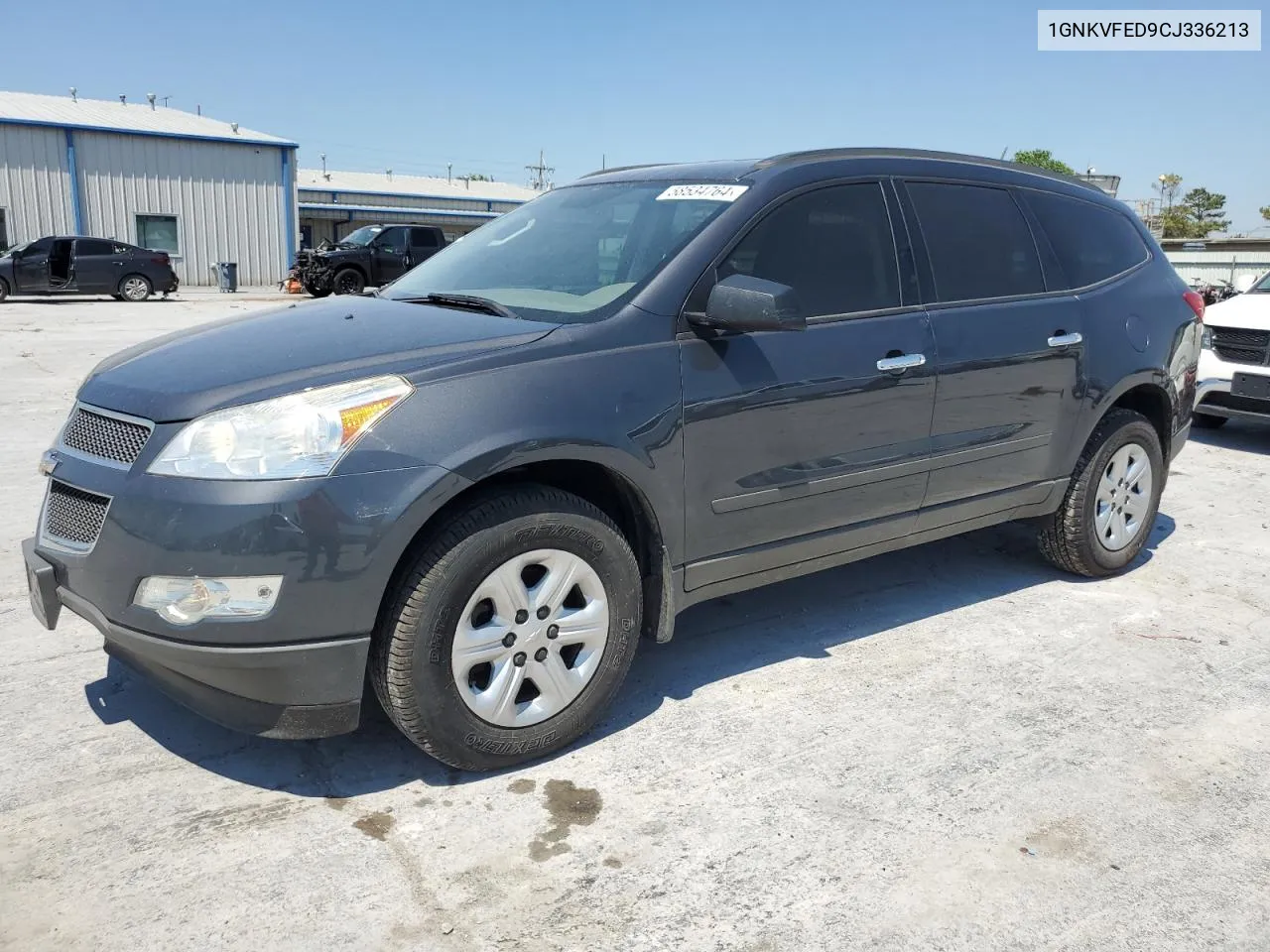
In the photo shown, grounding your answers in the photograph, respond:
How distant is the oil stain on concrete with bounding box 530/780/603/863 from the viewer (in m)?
2.76

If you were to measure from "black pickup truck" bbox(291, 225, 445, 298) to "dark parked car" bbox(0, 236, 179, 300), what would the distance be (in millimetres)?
3243

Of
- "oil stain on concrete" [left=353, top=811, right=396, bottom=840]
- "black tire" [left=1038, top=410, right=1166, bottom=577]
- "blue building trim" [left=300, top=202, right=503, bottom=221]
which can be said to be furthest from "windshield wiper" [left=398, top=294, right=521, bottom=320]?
"blue building trim" [left=300, top=202, right=503, bottom=221]

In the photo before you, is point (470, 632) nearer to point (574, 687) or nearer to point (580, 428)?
point (574, 687)

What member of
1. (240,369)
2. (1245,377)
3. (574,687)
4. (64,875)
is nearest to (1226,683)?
(574,687)

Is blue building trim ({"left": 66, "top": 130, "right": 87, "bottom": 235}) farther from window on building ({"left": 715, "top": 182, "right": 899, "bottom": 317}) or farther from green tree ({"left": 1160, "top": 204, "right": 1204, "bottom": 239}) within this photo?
green tree ({"left": 1160, "top": 204, "right": 1204, "bottom": 239})

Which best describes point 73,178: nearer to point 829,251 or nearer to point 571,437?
point 829,251

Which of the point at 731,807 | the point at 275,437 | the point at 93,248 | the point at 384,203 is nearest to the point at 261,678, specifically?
the point at 275,437

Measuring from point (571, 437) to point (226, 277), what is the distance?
2831cm

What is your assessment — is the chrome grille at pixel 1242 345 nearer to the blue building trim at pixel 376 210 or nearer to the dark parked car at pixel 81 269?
the dark parked car at pixel 81 269

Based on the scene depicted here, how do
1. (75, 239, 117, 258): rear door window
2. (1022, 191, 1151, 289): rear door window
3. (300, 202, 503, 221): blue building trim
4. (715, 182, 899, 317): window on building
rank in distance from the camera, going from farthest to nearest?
1. (300, 202, 503, 221): blue building trim
2. (75, 239, 117, 258): rear door window
3. (1022, 191, 1151, 289): rear door window
4. (715, 182, 899, 317): window on building

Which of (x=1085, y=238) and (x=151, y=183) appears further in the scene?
(x=151, y=183)

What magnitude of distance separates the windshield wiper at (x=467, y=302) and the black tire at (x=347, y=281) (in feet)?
67.1

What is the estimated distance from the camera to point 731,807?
2.97 m

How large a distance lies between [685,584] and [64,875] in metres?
1.90
